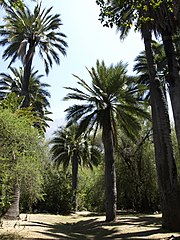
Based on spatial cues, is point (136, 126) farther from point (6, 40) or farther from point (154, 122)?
point (6, 40)

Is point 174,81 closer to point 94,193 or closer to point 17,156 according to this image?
point 17,156

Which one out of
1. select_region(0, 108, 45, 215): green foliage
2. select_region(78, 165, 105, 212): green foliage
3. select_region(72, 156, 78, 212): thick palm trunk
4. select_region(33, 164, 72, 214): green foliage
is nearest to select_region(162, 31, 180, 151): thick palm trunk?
select_region(0, 108, 45, 215): green foliage

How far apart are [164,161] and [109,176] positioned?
5464 millimetres

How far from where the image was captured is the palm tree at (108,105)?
56.4ft

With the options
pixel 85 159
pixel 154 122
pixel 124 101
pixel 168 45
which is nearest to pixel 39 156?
pixel 154 122

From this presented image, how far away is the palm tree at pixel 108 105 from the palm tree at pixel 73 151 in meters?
10.6

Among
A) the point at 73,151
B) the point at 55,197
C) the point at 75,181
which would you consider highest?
the point at 73,151

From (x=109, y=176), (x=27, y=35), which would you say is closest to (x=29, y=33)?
(x=27, y=35)

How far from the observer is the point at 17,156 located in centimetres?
947

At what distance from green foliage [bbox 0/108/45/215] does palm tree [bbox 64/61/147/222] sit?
746 cm

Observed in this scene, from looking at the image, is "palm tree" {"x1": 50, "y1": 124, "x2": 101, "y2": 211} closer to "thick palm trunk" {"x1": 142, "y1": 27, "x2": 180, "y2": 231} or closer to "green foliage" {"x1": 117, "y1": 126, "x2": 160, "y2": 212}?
"green foliage" {"x1": 117, "y1": 126, "x2": 160, "y2": 212}

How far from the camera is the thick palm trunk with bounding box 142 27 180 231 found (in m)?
11.1

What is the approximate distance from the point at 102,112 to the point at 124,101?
1514 millimetres

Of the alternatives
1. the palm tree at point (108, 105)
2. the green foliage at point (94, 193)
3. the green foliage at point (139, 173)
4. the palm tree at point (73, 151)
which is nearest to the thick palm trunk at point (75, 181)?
the palm tree at point (73, 151)
